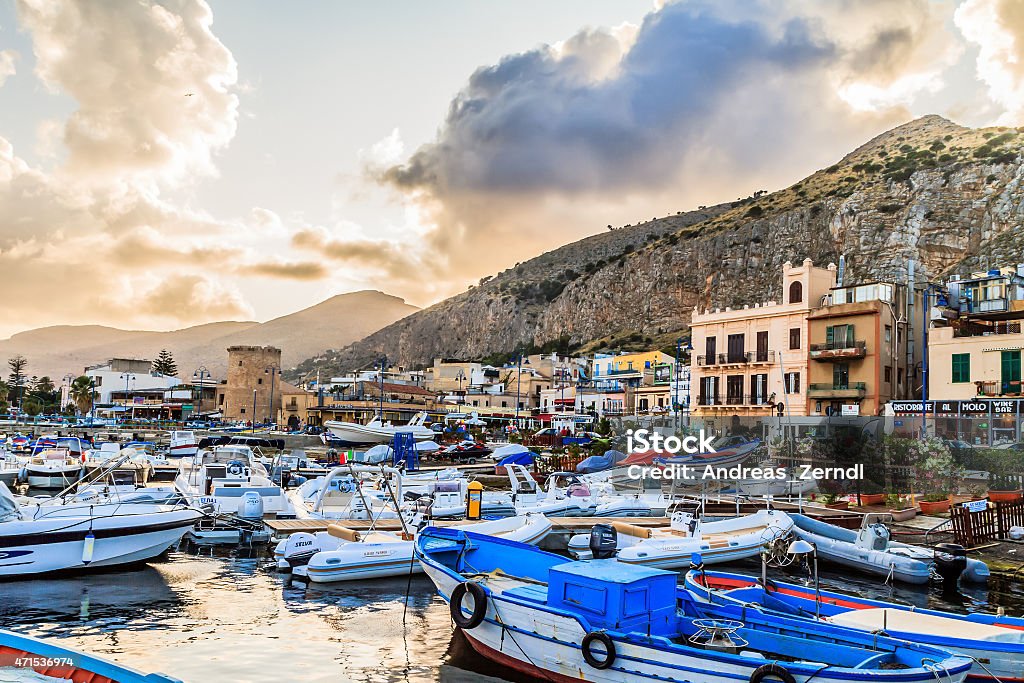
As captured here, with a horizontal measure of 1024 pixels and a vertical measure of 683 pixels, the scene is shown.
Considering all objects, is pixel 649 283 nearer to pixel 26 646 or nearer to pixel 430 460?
pixel 430 460

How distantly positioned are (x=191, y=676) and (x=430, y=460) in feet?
159

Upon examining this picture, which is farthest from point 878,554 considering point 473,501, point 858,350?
point 858,350

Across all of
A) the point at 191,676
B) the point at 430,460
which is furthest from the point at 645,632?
the point at 430,460

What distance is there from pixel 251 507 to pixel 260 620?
1020cm

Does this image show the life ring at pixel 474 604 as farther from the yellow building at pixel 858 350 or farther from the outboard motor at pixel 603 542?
the yellow building at pixel 858 350

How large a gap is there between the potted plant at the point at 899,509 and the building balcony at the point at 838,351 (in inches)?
514

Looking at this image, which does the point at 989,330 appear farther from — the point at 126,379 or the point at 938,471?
the point at 126,379

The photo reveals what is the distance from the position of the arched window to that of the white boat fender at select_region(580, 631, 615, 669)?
3917 centimetres

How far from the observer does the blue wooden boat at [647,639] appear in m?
10.9

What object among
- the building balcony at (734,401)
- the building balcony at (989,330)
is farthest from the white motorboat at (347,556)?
the building balcony at (989,330)

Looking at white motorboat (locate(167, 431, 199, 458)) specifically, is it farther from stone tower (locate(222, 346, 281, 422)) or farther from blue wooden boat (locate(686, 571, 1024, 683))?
blue wooden boat (locate(686, 571, 1024, 683))

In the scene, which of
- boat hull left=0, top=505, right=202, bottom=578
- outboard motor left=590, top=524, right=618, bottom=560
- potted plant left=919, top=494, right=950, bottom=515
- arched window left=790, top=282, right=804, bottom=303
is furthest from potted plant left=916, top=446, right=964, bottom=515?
→ boat hull left=0, top=505, right=202, bottom=578

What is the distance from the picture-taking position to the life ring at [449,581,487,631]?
1398 centimetres

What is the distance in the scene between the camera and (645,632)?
12602 mm
